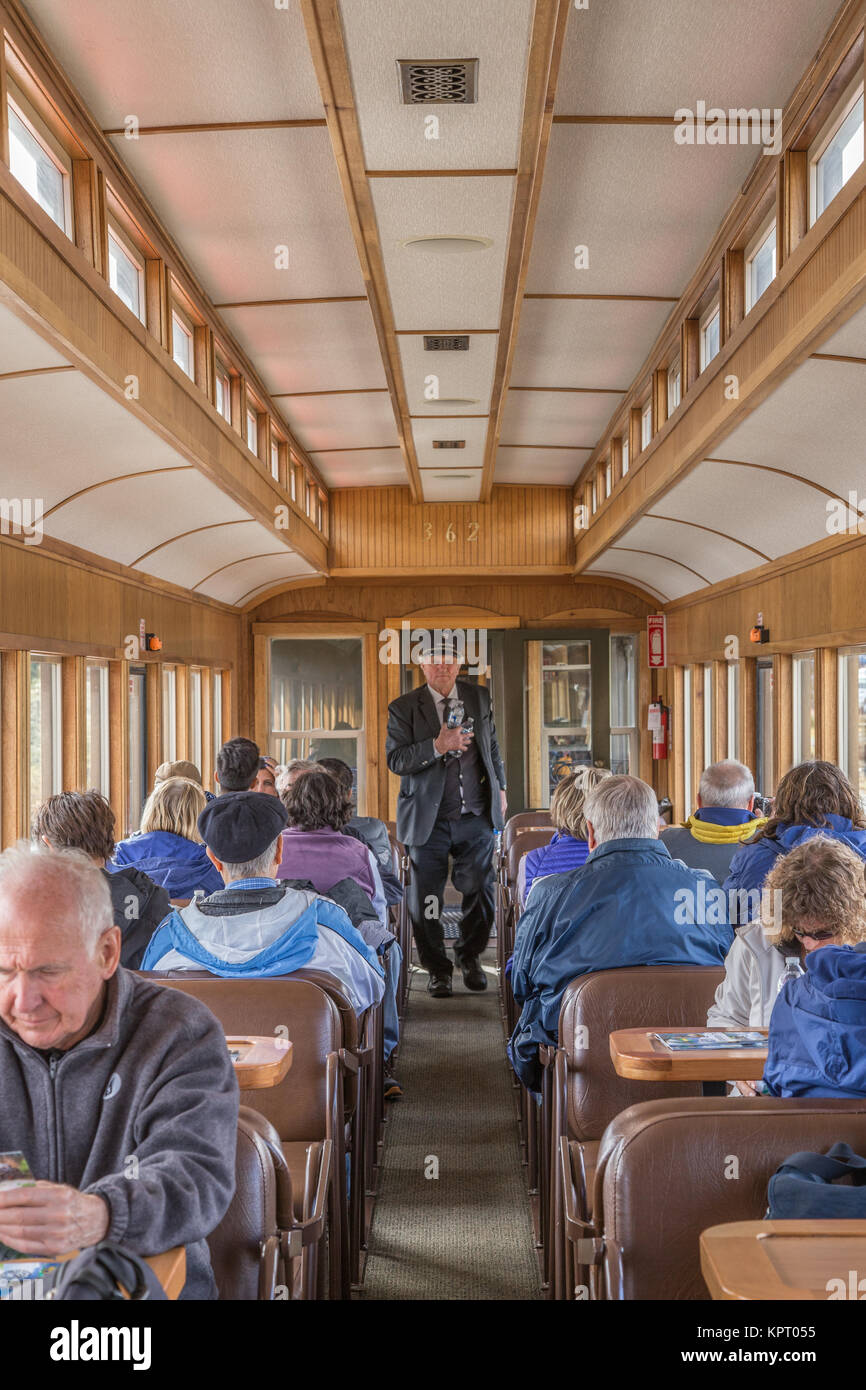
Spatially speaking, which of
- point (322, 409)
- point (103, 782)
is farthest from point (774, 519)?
point (103, 782)

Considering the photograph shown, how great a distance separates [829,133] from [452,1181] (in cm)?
337

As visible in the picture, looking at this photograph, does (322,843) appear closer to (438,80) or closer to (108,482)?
(108,482)

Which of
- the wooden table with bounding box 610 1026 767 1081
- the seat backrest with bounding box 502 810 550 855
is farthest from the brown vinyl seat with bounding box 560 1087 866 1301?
the seat backrest with bounding box 502 810 550 855

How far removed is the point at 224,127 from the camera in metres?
3.51

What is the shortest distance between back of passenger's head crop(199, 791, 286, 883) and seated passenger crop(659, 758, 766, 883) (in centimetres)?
217

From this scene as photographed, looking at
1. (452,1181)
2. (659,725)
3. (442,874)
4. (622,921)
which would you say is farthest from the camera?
(659,725)

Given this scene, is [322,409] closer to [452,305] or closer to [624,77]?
[452,305]

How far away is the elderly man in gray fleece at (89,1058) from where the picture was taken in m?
1.64

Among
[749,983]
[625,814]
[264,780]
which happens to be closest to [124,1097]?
[749,983]

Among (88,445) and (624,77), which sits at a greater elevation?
(624,77)

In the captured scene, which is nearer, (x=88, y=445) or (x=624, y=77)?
(x=624, y=77)

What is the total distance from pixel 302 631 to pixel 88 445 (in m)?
6.48

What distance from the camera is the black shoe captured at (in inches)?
253

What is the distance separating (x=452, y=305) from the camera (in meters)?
4.69
